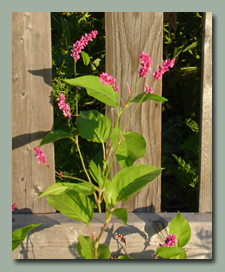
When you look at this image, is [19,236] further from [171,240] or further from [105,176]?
[171,240]

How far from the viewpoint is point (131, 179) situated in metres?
1.46

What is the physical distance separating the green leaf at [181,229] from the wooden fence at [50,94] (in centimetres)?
15

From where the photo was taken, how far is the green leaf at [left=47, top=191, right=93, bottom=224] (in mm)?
1455

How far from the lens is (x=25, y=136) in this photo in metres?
1.63

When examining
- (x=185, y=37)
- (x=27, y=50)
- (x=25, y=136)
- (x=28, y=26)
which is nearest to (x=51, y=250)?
(x=25, y=136)

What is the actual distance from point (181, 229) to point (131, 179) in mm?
350

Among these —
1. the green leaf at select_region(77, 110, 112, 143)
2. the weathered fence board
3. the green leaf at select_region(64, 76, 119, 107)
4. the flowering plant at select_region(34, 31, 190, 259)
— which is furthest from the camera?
the weathered fence board

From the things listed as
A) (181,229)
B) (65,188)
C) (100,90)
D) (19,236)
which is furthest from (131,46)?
(19,236)

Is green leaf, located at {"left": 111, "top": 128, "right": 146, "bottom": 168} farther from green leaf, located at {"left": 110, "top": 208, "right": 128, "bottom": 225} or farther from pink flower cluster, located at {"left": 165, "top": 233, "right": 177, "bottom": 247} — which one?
pink flower cluster, located at {"left": 165, "top": 233, "right": 177, "bottom": 247}

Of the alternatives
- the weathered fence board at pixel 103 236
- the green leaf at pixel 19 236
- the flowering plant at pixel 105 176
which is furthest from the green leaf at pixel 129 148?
the green leaf at pixel 19 236

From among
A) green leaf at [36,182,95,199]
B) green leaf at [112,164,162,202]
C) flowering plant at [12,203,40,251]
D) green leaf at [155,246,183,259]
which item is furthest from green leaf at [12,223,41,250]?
green leaf at [155,246,183,259]

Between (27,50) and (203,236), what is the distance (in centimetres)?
117

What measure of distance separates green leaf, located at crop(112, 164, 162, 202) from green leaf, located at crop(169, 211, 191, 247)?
28 cm

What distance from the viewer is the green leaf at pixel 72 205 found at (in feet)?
4.77
